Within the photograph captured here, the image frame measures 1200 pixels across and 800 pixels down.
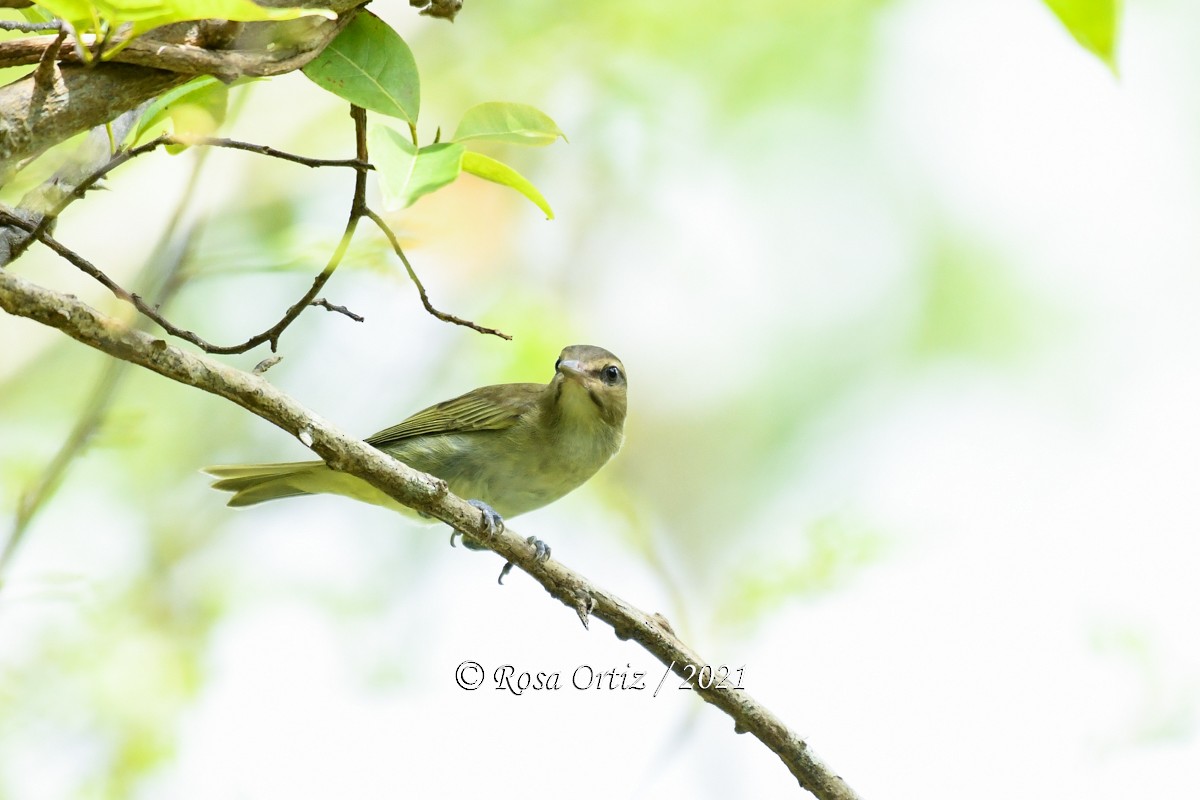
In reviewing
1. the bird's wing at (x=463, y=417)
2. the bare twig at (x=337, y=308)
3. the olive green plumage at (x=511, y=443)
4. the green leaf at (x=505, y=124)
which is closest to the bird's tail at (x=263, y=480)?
the olive green plumage at (x=511, y=443)

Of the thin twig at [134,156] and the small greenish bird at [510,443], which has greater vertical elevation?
the small greenish bird at [510,443]

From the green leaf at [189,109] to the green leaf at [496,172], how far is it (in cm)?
53

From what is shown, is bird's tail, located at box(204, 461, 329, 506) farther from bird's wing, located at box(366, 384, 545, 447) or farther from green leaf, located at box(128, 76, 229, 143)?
green leaf, located at box(128, 76, 229, 143)

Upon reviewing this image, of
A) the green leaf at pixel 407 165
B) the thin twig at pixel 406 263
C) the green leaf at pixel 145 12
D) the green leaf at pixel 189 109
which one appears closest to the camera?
the green leaf at pixel 145 12

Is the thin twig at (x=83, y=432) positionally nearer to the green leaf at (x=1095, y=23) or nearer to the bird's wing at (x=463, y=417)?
the green leaf at (x=1095, y=23)

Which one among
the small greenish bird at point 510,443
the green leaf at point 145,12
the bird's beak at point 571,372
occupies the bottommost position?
the green leaf at point 145,12

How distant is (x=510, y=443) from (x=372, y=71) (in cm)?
333

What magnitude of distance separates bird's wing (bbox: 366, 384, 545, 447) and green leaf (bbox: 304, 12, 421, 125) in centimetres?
330

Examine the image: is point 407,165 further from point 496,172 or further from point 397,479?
point 397,479

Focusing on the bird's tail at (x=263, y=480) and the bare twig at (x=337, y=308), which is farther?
the bird's tail at (x=263, y=480)

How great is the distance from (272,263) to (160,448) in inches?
179

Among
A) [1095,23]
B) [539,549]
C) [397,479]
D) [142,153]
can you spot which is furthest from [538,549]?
[1095,23]

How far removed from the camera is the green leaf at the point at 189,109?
2.17 m

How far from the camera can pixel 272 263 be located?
2.58 m
